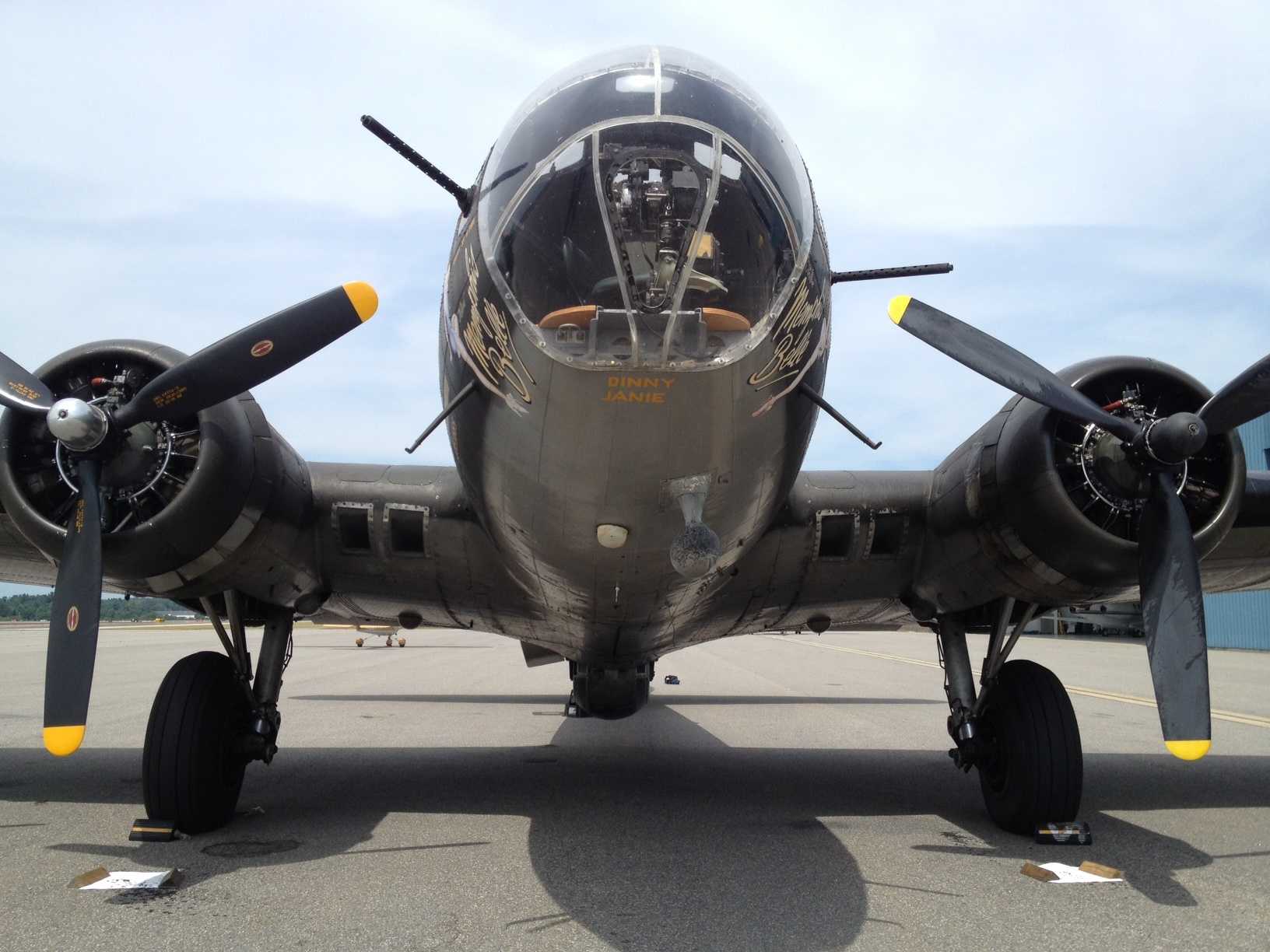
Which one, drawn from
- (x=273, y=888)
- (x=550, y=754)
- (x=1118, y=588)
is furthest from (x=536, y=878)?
(x=550, y=754)

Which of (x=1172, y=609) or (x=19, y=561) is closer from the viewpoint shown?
(x=1172, y=609)

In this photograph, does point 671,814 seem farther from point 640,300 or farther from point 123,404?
point 640,300

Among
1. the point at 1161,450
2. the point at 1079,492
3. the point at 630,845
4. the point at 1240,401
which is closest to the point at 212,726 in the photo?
the point at 630,845

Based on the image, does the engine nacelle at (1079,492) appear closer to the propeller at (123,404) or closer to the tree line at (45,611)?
the propeller at (123,404)

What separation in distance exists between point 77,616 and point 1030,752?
6.03 meters

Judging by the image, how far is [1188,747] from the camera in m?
5.26

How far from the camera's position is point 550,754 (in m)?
10.8

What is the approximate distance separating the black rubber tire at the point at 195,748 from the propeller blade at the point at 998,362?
5.02 meters

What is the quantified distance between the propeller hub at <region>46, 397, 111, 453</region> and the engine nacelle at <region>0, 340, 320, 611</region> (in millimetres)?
368

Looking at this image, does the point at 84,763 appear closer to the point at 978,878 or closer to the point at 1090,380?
the point at 978,878

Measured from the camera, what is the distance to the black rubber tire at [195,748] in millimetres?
6195

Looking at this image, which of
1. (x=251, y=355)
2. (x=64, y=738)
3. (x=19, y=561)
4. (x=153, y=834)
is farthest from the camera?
(x=19, y=561)

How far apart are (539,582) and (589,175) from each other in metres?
2.67

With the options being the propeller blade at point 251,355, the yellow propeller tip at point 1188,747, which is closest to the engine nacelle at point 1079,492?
the yellow propeller tip at point 1188,747
